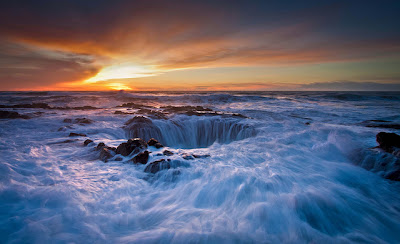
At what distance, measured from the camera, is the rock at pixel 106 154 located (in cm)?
489

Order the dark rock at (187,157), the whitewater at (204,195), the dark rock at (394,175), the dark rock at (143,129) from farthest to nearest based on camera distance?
the dark rock at (143,129), the dark rock at (187,157), the dark rock at (394,175), the whitewater at (204,195)

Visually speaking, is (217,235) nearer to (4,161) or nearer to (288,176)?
(288,176)

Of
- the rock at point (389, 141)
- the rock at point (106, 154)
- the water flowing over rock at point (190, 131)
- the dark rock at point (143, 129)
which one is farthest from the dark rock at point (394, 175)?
the dark rock at point (143, 129)

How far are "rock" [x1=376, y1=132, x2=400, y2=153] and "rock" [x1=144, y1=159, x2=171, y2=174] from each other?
577 centimetres

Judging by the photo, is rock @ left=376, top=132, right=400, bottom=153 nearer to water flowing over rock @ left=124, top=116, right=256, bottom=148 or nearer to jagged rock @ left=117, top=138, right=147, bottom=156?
water flowing over rock @ left=124, top=116, right=256, bottom=148

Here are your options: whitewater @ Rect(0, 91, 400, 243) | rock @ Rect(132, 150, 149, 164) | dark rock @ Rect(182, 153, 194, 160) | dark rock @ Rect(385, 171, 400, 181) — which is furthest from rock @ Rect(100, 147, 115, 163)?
dark rock @ Rect(385, 171, 400, 181)

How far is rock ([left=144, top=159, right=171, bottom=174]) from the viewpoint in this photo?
4.32 m

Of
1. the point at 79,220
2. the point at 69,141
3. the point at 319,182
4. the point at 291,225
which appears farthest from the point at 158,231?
the point at 69,141

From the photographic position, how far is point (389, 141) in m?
4.58

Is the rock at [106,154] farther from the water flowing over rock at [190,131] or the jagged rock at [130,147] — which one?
the water flowing over rock at [190,131]

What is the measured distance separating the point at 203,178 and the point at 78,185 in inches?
104

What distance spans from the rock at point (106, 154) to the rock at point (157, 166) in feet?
4.56

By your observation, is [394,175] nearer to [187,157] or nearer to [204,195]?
[204,195]

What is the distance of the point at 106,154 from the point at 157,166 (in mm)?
1741
